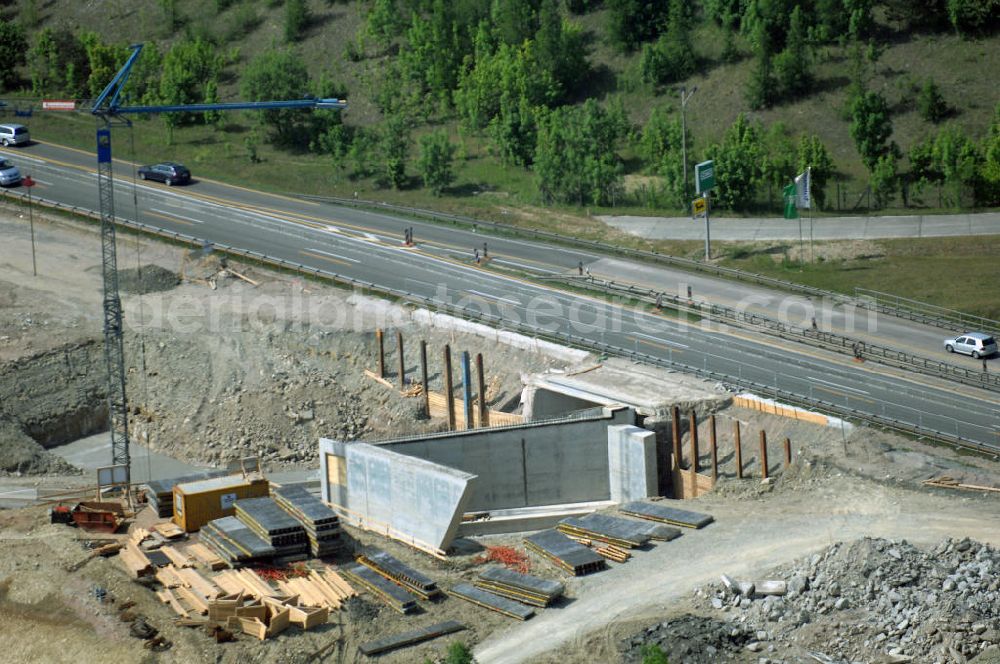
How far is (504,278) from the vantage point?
76.0 m

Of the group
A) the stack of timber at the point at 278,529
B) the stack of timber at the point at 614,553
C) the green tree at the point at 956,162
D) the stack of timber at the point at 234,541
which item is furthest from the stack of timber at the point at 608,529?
the green tree at the point at 956,162

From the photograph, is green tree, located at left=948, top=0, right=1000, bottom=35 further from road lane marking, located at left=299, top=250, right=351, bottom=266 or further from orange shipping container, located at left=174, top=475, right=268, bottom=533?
orange shipping container, located at left=174, top=475, right=268, bottom=533

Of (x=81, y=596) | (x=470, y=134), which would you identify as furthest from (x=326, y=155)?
(x=81, y=596)

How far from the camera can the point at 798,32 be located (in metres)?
95.8

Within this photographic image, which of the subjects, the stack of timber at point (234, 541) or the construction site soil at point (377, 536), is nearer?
the construction site soil at point (377, 536)

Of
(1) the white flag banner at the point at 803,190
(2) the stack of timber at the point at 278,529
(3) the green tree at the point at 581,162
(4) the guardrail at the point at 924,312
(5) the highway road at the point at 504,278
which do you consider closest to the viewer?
(2) the stack of timber at the point at 278,529

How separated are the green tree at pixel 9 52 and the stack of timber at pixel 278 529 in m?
70.5

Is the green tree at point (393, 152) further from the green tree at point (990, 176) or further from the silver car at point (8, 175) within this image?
the green tree at point (990, 176)

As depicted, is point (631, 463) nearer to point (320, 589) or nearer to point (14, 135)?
point (320, 589)

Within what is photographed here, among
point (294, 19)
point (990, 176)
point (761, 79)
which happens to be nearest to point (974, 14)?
point (761, 79)

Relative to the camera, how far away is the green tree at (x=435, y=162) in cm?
8981

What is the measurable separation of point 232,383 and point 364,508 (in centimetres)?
1544

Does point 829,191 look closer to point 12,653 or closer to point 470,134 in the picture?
point 470,134

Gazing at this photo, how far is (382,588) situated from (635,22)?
66.2m
